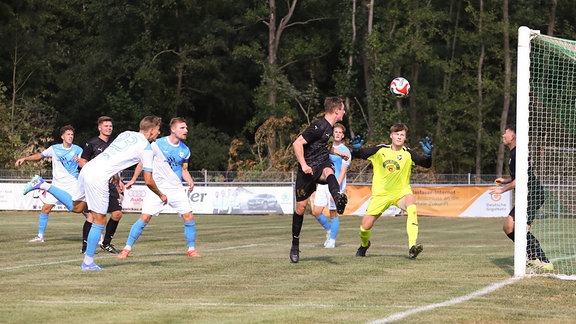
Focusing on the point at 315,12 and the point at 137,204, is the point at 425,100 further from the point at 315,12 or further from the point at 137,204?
the point at 137,204

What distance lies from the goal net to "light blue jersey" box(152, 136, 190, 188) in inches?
209

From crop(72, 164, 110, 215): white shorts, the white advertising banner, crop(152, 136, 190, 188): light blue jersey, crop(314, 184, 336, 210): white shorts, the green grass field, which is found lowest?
the white advertising banner

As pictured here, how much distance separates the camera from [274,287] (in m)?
11.1

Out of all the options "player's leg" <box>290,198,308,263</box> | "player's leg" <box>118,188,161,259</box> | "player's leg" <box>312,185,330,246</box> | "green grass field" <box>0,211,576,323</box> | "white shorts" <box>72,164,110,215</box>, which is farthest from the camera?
"player's leg" <box>312,185,330,246</box>

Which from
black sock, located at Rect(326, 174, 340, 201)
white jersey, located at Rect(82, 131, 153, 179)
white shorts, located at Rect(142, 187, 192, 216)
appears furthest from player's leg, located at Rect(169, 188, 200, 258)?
black sock, located at Rect(326, 174, 340, 201)

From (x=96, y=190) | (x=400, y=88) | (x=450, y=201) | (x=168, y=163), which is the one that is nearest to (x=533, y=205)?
(x=168, y=163)

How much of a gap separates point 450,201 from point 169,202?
24279 millimetres

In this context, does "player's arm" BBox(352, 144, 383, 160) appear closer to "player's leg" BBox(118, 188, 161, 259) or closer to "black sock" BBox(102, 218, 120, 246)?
"player's leg" BBox(118, 188, 161, 259)

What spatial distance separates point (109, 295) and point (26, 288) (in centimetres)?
123

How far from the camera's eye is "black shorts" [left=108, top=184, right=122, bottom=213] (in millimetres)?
17500

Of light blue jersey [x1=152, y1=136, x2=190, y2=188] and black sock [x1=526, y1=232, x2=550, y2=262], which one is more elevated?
light blue jersey [x1=152, y1=136, x2=190, y2=188]

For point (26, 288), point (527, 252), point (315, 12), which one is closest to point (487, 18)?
point (315, 12)

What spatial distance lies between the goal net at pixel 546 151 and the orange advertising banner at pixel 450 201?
1288 centimetres

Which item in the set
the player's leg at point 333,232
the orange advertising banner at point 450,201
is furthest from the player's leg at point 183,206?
the orange advertising banner at point 450,201
